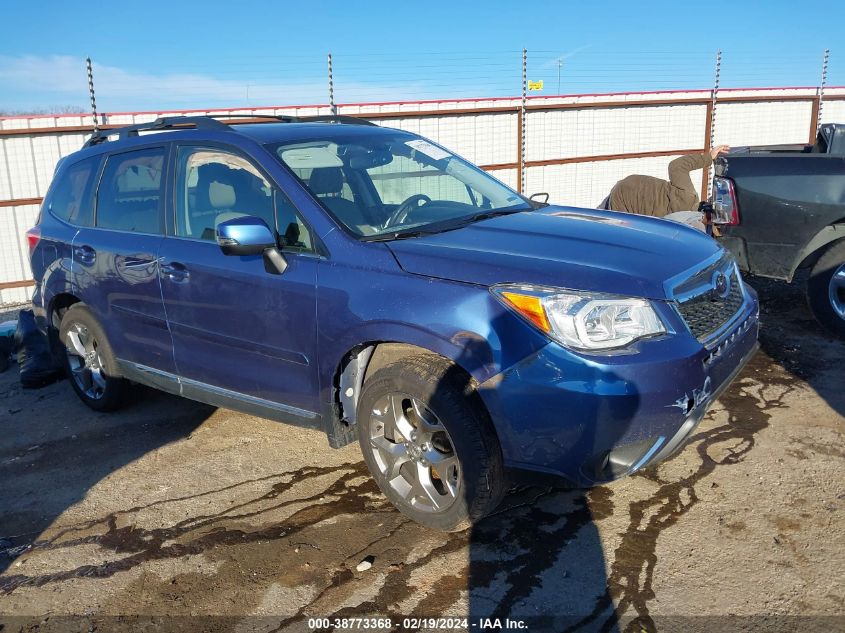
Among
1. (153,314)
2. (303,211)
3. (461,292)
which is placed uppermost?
(303,211)

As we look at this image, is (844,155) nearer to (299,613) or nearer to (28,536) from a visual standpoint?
(299,613)

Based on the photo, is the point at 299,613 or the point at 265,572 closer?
the point at 299,613

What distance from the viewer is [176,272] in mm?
4027

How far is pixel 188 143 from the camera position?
4.18m

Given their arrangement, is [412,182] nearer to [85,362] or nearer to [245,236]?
[245,236]

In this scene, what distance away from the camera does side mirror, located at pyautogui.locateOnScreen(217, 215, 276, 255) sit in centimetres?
338

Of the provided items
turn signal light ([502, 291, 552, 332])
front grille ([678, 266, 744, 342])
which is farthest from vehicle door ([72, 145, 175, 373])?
front grille ([678, 266, 744, 342])

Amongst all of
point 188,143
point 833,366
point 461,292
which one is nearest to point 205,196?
point 188,143

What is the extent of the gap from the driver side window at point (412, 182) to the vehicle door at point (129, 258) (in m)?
1.34

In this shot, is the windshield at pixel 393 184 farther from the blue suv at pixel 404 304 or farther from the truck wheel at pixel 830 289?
the truck wheel at pixel 830 289

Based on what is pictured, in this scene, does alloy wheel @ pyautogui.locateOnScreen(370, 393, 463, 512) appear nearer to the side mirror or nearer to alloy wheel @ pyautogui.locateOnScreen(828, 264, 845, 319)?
the side mirror

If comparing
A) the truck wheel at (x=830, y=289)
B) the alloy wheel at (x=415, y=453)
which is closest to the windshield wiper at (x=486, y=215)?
the alloy wheel at (x=415, y=453)

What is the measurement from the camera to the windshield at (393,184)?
3664mm

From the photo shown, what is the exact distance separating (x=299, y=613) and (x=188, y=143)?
8.91ft
